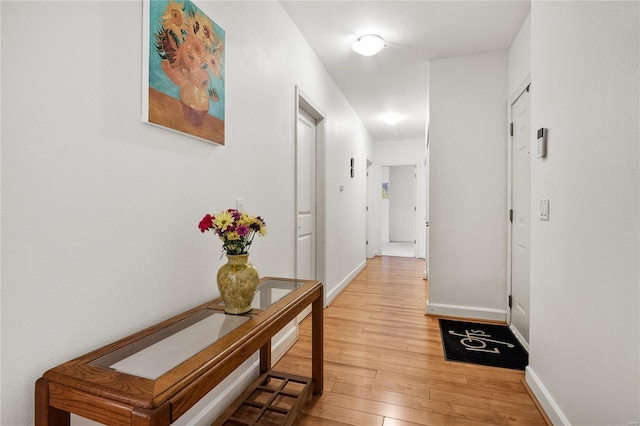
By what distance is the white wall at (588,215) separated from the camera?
1.02 meters

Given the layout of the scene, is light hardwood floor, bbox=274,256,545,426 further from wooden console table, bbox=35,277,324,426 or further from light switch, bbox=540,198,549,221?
light switch, bbox=540,198,549,221

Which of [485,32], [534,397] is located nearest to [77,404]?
[534,397]

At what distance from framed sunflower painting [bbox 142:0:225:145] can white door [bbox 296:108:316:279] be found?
55.1 inches

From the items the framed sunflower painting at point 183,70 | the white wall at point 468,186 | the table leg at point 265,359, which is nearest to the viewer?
the framed sunflower painting at point 183,70

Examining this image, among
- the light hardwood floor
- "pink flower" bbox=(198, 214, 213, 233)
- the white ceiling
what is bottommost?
the light hardwood floor

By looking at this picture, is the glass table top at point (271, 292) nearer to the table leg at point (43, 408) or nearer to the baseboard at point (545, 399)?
the table leg at point (43, 408)

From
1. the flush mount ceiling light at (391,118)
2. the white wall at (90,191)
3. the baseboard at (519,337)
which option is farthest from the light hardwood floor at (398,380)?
the flush mount ceiling light at (391,118)

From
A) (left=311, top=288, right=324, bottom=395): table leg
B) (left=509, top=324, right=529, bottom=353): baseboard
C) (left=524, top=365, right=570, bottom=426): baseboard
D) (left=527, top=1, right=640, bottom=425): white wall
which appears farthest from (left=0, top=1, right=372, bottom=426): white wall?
(left=509, top=324, right=529, bottom=353): baseboard

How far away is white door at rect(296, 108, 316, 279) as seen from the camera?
9.78ft

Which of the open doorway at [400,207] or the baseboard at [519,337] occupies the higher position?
the open doorway at [400,207]

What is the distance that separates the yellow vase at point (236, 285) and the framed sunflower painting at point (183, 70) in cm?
61

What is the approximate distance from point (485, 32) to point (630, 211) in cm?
236

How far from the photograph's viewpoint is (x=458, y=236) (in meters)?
3.22

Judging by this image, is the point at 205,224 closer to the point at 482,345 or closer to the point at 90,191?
the point at 90,191
